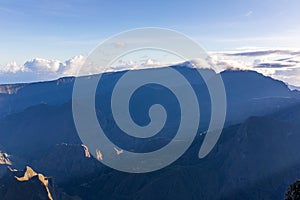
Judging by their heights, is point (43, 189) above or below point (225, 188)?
above

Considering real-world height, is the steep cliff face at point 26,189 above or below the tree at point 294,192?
below

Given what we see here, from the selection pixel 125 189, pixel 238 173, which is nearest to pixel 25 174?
pixel 125 189

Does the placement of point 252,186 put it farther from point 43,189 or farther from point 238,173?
point 43,189

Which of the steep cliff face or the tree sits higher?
the tree

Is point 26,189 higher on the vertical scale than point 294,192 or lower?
lower

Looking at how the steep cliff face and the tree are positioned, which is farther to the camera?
the steep cliff face

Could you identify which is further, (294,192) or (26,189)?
(26,189)

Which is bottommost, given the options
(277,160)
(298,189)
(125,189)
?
(125,189)

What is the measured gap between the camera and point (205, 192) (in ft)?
626

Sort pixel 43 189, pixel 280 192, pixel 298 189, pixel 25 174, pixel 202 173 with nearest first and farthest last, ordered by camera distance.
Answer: pixel 298 189
pixel 43 189
pixel 25 174
pixel 280 192
pixel 202 173

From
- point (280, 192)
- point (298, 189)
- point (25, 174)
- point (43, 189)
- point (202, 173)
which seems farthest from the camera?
point (202, 173)

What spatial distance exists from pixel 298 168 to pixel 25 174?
140281 mm

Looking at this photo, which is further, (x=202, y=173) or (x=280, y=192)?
(x=202, y=173)

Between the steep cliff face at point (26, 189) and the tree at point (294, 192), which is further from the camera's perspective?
the steep cliff face at point (26, 189)
